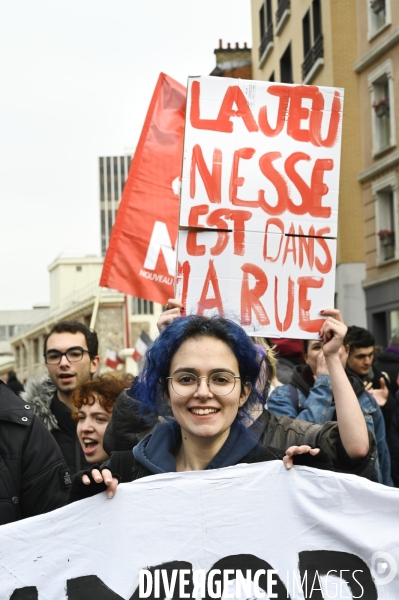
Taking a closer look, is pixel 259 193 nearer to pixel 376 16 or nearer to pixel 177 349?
pixel 177 349

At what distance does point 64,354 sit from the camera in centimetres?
550

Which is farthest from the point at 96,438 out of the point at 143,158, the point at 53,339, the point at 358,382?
the point at 143,158

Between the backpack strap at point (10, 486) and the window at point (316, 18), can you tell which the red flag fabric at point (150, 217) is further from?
the window at point (316, 18)

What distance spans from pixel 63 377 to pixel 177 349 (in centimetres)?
237

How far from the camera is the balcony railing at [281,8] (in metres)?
26.2

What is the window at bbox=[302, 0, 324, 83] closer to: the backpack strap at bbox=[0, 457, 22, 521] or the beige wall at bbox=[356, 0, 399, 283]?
the beige wall at bbox=[356, 0, 399, 283]

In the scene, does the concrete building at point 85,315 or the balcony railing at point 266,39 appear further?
the concrete building at point 85,315

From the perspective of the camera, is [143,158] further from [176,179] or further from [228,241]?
[228,241]

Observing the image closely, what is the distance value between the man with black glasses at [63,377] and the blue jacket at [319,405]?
101 cm

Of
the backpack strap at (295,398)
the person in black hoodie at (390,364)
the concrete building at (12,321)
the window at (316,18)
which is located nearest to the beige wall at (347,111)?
the window at (316,18)

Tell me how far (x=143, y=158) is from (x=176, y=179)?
1.21 ft

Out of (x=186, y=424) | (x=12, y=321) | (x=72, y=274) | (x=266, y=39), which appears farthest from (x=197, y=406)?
(x=12, y=321)

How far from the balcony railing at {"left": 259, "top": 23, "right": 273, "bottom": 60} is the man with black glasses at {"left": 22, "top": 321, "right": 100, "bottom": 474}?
2448 centimetres

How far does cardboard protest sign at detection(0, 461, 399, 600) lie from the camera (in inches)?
122
